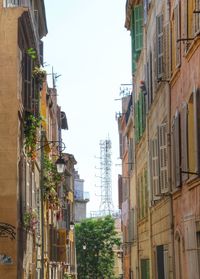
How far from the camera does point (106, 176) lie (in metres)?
143

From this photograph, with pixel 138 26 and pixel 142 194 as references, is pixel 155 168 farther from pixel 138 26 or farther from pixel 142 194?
pixel 138 26

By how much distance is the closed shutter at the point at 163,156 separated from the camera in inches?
821

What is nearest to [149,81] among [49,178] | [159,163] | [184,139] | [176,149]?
[159,163]


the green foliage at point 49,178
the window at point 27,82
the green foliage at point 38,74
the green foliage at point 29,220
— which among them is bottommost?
the green foliage at point 29,220

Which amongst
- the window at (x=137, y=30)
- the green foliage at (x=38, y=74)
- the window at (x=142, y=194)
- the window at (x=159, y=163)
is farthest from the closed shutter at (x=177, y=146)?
the window at (x=137, y=30)

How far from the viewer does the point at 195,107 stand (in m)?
15.3

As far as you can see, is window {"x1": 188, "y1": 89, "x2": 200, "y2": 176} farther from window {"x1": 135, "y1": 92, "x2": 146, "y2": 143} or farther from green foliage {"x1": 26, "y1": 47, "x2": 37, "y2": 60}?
window {"x1": 135, "y1": 92, "x2": 146, "y2": 143}

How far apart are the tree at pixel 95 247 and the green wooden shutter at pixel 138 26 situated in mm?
47830

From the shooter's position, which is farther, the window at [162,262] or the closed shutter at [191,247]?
the window at [162,262]

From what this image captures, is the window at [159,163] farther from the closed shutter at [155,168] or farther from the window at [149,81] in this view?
the window at [149,81]

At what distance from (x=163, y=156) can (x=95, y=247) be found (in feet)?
193

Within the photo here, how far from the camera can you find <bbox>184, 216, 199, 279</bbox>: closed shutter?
16.1 meters

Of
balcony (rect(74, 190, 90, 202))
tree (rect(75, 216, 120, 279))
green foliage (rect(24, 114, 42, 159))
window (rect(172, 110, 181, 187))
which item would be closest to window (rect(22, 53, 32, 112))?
green foliage (rect(24, 114, 42, 159))

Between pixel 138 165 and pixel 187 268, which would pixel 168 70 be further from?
pixel 138 165
